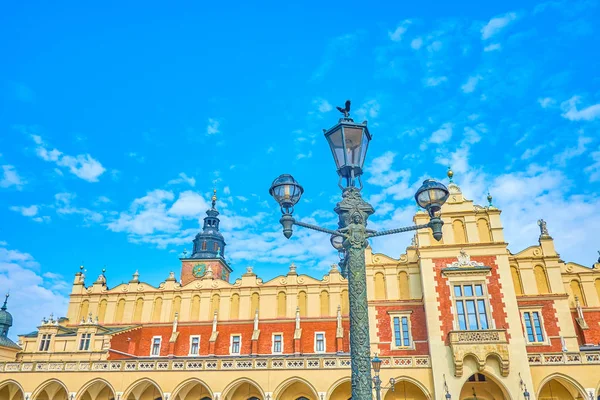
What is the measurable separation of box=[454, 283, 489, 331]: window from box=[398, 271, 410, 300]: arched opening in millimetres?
4308

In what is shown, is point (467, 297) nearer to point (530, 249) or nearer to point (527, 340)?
point (527, 340)

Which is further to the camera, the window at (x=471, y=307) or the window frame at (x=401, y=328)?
the window frame at (x=401, y=328)

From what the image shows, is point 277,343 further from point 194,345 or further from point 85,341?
point 85,341

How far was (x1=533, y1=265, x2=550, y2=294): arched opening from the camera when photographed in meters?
29.9

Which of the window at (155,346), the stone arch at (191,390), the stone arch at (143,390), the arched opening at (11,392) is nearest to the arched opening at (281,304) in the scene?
the stone arch at (191,390)

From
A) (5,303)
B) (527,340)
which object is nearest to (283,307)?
(527,340)

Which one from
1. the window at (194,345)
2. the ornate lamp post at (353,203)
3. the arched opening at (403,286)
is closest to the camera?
the ornate lamp post at (353,203)

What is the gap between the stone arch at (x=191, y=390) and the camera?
27594mm

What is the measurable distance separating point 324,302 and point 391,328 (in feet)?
23.8

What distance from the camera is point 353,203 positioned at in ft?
25.1

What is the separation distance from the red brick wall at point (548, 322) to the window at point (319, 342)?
13.6 metres

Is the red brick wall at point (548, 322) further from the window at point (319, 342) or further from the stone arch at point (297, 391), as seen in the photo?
the window at point (319, 342)

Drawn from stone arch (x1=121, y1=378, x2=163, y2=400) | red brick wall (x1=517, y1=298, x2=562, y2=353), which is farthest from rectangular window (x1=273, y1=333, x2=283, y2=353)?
red brick wall (x1=517, y1=298, x2=562, y2=353)

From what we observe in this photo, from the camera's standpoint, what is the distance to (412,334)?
29.1 metres
